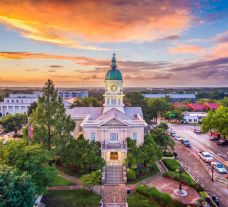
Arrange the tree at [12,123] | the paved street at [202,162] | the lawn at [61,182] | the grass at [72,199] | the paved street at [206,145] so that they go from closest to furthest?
the grass at [72,199]
the paved street at [202,162]
the lawn at [61,182]
the paved street at [206,145]
the tree at [12,123]

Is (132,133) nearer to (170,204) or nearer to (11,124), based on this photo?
(170,204)

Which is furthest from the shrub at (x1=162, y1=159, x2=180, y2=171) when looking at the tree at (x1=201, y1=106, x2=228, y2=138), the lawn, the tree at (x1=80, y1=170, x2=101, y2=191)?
the tree at (x1=201, y1=106, x2=228, y2=138)

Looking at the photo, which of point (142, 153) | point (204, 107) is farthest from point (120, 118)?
point (204, 107)

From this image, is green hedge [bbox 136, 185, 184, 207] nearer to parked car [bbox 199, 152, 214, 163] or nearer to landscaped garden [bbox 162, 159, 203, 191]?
landscaped garden [bbox 162, 159, 203, 191]

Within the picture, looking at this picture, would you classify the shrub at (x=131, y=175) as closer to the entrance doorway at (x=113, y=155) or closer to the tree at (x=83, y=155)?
the tree at (x=83, y=155)

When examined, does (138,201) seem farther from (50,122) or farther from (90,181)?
(50,122)

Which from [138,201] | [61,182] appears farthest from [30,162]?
[138,201]

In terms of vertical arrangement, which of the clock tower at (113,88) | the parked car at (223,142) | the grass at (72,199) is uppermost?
the clock tower at (113,88)

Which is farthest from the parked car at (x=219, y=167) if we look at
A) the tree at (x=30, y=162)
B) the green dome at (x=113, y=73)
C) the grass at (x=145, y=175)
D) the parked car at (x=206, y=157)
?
the tree at (x=30, y=162)

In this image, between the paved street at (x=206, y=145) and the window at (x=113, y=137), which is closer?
the window at (x=113, y=137)
